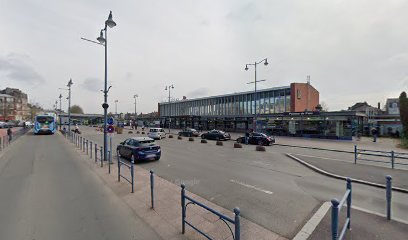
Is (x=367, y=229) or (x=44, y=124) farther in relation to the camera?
(x=44, y=124)

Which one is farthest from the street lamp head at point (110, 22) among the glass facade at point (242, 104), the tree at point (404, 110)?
the tree at point (404, 110)

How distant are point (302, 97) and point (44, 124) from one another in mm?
47659

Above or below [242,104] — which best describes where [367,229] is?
below

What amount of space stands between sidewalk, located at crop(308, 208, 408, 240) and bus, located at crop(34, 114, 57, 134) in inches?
1593

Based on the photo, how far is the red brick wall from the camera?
39.8 meters

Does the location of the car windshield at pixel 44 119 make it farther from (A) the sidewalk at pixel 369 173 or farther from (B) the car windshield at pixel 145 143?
Answer: (A) the sidewalk at pixel 369 173

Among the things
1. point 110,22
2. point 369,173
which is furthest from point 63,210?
point 369,173

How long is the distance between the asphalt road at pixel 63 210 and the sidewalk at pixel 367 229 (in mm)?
3593

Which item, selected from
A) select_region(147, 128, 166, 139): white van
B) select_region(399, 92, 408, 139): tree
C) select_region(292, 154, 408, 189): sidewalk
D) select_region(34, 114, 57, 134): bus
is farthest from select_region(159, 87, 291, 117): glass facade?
select_region(292, 154, 408, 189): sidewalk

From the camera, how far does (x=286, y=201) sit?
20.2 feet

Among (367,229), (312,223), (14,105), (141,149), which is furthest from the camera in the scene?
Answer: (14,105)

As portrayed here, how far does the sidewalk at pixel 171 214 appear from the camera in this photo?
4305 millimetres

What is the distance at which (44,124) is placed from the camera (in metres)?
33.3

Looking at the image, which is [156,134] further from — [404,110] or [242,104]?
[404,110]
